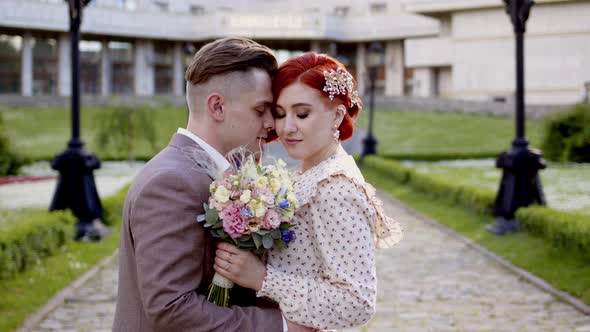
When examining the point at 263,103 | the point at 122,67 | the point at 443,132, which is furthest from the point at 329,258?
the point at 122,67

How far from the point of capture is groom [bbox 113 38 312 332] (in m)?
2.41

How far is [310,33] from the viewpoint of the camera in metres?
62.7

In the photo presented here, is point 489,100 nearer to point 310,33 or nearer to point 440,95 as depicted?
point 440,95

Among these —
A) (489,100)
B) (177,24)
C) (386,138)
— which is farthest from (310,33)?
(386,138)

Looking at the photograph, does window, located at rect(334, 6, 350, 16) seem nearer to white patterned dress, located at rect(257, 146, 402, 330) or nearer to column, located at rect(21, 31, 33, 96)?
column, located at rect(21, 31, 33, 96)

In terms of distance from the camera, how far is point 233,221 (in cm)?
243

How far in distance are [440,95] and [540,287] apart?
49.7 metres

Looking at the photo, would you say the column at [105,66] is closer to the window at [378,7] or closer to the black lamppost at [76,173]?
the window at [378,7]

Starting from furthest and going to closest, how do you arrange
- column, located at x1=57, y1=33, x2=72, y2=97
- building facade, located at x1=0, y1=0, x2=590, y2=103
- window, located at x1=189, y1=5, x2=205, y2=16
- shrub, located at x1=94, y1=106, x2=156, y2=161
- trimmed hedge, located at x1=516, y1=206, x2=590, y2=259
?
1. window, located at x1=189, y1=5, x2=205, y2=16
2. column, located at x1=57, y1=33, x2=72, y2=97
3. building facade, located at x1=0, y1=0, x2=590, y2=103
4. shrub, located at x1=94, y1=106, x2=156, y2=161
5. trimmed hedge, located at x1=516, y1=206, x2=590, y2=259

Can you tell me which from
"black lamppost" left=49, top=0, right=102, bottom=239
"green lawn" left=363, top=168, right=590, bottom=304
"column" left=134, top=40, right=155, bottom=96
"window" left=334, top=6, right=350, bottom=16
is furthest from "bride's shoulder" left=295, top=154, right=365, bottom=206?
"window" left=334, top=6, right=350, bottom=16

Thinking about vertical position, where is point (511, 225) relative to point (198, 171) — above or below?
below

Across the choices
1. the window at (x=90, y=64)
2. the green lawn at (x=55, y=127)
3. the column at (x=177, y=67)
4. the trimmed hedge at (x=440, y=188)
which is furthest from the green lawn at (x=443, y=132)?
the window at (x=90, y=64)

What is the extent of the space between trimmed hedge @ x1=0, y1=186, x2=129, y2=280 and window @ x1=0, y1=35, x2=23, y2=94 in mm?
54663

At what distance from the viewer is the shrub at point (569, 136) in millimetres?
24641
